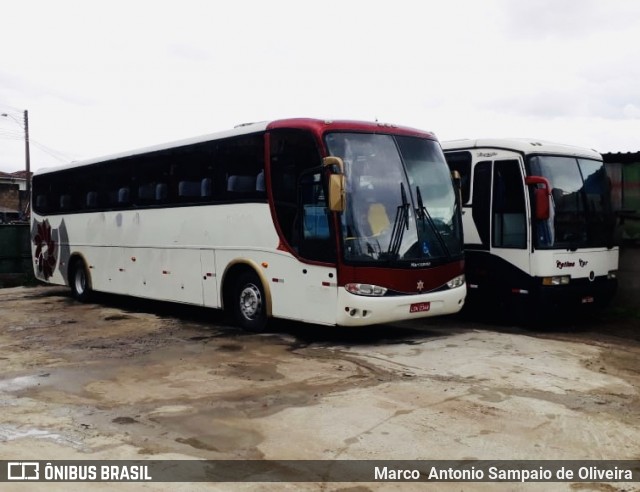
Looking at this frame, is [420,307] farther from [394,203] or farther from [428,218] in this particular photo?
[394,203]

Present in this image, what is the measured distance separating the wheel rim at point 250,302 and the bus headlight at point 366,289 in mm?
2020

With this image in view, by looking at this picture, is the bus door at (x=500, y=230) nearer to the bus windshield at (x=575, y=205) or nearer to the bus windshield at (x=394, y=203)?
the bus windshield at (x=575, y=205)

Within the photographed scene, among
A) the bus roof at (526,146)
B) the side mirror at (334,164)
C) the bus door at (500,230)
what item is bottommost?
the bus door at (500,230)

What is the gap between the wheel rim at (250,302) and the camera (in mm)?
10727

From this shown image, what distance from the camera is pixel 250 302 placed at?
1088 centimetres

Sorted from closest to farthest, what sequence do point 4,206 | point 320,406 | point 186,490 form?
point 186,490, point 320,406, point 4,206

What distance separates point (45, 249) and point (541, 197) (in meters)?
12.4

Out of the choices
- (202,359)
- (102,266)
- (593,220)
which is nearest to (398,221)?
(202,359)

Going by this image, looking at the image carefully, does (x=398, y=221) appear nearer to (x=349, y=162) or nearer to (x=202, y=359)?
(x=349, y=162)

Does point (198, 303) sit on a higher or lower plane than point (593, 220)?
lower

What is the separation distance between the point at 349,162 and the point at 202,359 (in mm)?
3262

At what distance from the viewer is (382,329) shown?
1125 centimetres

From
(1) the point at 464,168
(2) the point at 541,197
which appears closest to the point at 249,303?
(1) the point at 464,168

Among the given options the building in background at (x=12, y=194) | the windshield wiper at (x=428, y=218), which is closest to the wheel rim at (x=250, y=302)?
the windshield wiper at (x=428, y=218)
